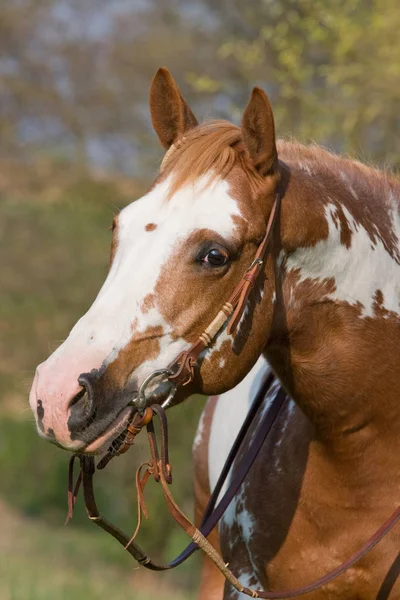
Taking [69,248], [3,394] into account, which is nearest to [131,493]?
[3,394]

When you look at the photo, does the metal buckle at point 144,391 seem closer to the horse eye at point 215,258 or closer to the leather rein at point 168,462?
the leather rein at point 168,462

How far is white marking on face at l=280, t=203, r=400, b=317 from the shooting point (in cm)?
305

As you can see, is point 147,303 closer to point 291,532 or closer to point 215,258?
point 215,258

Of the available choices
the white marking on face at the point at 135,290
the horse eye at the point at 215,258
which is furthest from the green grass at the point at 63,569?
the horse eye at the point at 215,258

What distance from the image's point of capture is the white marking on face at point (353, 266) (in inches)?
120

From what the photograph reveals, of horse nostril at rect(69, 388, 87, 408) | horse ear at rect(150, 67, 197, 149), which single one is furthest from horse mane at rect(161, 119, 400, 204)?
horse nostril at rect(69, 388, 87, 408)

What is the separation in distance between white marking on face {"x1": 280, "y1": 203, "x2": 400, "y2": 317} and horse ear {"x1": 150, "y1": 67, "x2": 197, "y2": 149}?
0.59 meters

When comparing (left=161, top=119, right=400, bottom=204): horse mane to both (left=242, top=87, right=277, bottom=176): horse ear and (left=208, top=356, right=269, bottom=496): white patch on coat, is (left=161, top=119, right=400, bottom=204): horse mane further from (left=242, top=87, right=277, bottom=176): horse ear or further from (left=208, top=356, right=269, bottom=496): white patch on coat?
(left=208, top=356, right=269, bottom=496): white patch on coat

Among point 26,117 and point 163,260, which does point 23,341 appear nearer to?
point 26,117

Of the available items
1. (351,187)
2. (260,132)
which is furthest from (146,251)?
(351,187)

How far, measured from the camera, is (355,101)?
10391mm

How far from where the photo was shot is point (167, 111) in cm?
323

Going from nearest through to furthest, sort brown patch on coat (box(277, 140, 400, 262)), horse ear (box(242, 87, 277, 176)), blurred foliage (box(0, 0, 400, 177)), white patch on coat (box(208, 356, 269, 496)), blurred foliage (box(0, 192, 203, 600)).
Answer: horse ear (box(242, 87, 277, 176)), brown patch on coat (box(277, 140, 400, 262)), white patch on coat (box(208, 356, 269, 496)), blurred foliage (box(0, 0, 400, 177)), blurred foliage (box(0, 192, 203, 600))

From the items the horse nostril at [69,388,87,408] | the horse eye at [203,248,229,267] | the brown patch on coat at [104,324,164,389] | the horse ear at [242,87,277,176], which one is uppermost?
the horse ear at [242,87,277,176]
